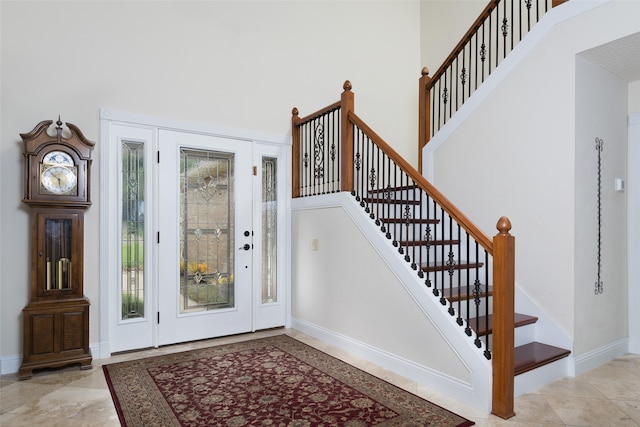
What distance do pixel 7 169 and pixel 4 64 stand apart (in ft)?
2.84

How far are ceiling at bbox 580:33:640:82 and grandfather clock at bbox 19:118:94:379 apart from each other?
425 centimetres

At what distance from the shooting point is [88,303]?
3.51 metres

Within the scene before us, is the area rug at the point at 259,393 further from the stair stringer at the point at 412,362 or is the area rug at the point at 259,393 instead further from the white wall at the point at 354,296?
the white wall at the point at 354,296

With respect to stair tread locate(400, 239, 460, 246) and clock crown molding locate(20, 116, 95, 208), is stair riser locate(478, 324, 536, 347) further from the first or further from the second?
clock crown molding locate(20, 116, 95, 208)

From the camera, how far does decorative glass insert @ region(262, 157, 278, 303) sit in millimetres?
4855

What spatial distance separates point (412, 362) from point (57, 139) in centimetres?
336

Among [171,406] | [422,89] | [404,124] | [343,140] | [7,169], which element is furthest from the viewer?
[404,124]

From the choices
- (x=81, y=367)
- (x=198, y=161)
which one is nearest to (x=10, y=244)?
(x=81, y=367)

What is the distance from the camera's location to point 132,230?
13.3 ft

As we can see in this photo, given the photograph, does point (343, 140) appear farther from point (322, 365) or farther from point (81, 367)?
point (81, 367)

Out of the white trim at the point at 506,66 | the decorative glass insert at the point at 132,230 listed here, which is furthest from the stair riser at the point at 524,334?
the decorative glass insert at the point at 132,230

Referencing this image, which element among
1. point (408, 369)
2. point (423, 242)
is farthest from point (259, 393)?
point (423, 242)

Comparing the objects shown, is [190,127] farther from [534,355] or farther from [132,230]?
[534,355]

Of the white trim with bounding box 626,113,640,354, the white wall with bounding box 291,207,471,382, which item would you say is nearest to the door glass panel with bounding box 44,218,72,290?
the white wall with bounding box 291,207,471,382
